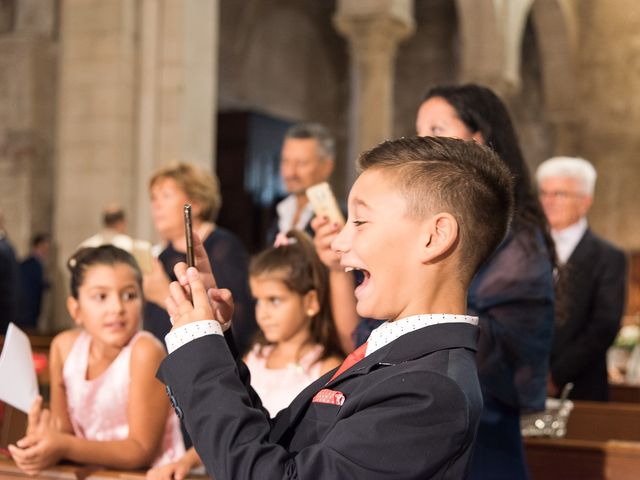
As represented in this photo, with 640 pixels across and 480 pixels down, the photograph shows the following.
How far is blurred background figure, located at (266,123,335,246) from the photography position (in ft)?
14.9

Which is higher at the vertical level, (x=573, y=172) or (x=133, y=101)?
(x=133, y=101)

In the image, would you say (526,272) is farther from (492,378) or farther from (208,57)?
(208,57)

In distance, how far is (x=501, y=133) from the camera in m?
2.75

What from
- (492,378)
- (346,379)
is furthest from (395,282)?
(492,378)

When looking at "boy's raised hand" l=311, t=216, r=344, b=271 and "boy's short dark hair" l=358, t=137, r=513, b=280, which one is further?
"boy's raised hand" l=311, t=216, r=344, b=271

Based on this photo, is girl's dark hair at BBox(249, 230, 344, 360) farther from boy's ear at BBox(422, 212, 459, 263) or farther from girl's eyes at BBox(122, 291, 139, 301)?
boy's ear at BBox(422, 212, 459, 263)

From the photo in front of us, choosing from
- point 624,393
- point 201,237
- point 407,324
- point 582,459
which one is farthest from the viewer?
point 624,393

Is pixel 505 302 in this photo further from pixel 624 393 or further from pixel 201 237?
pixel 624 393

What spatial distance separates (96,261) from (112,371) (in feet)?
1.15

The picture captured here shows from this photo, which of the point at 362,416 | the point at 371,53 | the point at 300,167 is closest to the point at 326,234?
the point at 362,416

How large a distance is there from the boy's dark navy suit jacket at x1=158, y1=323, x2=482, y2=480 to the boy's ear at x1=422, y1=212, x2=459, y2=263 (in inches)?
4.6

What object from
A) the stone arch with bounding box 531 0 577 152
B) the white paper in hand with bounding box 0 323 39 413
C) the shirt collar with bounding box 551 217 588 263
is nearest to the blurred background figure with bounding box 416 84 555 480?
the white paper in hand with bounding box 0 323 39 413

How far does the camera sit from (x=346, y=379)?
1657 mm

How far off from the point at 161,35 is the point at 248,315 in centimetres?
401
